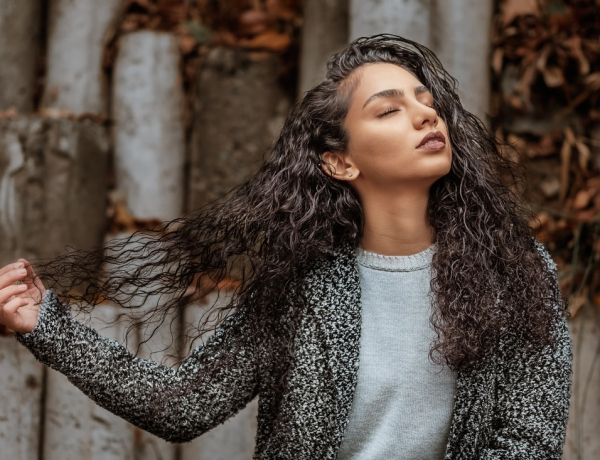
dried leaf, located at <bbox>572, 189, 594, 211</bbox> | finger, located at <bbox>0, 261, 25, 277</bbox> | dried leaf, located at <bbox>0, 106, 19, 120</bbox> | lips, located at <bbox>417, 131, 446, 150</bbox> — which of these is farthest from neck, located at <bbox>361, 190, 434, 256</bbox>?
dried leaf, located at <bbox>0, 106, 19, 120</bbox>

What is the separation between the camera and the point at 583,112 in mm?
2480

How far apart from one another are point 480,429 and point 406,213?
0.49 m

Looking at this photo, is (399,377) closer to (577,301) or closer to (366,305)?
(366,305)

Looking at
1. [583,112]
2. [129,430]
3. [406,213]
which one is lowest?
[129,430]

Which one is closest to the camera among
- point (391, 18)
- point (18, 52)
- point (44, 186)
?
point (391, 18)

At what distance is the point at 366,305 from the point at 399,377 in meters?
0.18

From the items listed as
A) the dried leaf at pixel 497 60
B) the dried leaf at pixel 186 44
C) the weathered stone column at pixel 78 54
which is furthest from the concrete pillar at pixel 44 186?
the dried leaf at pixel 497 60

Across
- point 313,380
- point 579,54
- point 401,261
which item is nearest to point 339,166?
point 401,261

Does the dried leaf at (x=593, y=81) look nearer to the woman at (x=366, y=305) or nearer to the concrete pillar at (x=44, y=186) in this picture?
the woman at (x=366, y=305)

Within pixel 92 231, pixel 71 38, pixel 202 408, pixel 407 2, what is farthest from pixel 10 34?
pixel 202 408

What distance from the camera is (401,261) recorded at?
68.9 inches

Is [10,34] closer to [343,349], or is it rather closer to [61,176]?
[61,176]

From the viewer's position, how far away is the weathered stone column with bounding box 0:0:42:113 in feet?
7.88

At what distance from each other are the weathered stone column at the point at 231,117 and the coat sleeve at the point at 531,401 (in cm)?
114
